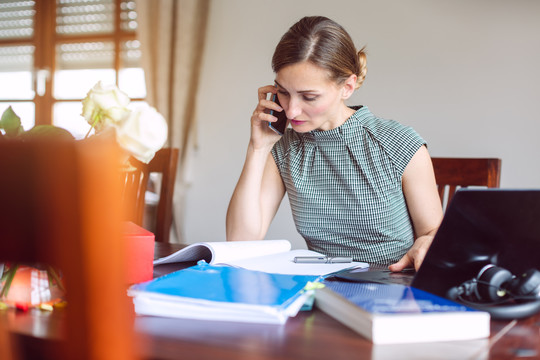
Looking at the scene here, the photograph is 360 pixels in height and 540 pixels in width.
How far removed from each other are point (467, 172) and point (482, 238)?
91 cm

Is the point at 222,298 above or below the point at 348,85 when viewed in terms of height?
below

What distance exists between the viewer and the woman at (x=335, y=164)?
4.45 ft

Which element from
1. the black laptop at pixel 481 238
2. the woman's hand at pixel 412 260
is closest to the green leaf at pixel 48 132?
the black laptop at pixel 481 238

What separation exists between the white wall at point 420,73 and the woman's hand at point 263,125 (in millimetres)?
1584

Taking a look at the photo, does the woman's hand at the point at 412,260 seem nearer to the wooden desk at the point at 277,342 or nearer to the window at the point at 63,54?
the wooden desk at the point at 277,342

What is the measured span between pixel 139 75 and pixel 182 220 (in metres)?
1.15

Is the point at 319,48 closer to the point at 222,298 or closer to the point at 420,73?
the point at 222,298

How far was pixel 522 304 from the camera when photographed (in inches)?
26.2

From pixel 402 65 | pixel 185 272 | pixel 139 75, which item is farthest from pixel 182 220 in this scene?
pixel 185 272

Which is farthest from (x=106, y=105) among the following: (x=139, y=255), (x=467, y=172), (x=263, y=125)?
(x=467, y=172)

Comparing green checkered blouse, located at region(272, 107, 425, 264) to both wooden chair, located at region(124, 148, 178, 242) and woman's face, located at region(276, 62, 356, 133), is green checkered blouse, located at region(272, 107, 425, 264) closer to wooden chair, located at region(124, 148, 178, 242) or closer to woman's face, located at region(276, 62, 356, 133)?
woman's face, located at region(276, 62, 356, 133)

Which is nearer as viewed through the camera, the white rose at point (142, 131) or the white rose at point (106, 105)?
the white rose at point (142, 131)

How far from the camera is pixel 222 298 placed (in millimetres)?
647

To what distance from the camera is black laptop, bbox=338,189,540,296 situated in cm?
68
